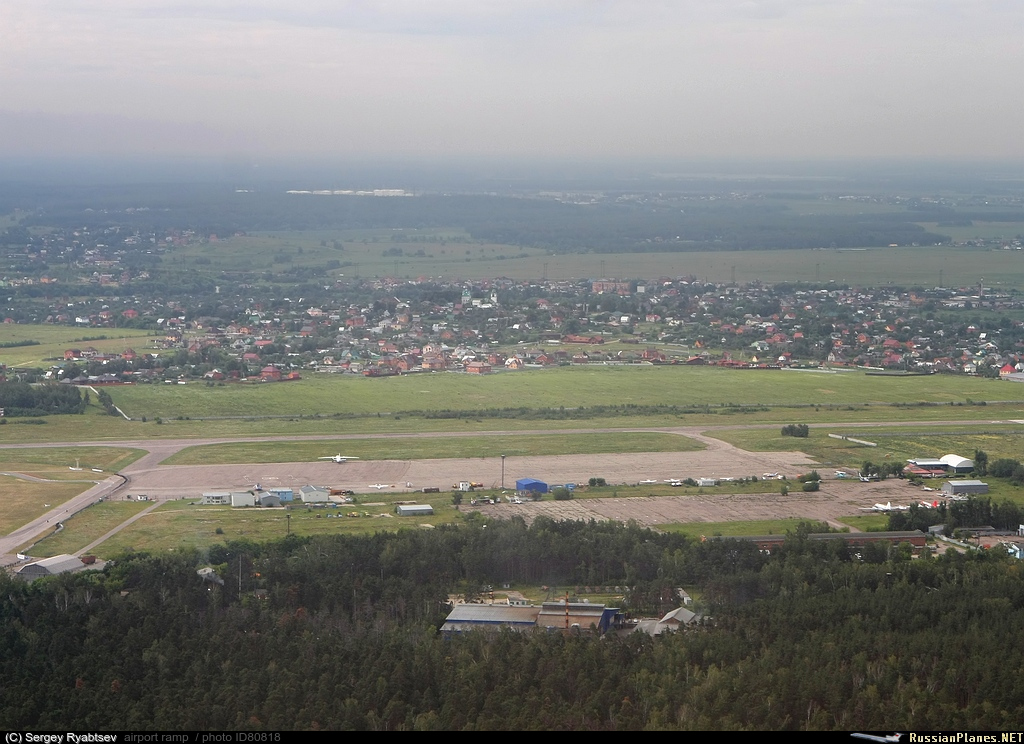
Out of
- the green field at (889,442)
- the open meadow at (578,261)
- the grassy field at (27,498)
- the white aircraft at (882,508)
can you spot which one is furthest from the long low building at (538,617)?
the open meadow at (578,261)

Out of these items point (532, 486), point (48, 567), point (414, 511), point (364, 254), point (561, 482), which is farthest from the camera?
point (364, 254)

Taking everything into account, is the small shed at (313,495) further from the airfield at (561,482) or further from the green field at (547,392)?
the green field at (547,392)

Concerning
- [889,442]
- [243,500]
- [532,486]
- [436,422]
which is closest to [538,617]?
[532,486]

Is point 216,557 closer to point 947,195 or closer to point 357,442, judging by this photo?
point 357,442

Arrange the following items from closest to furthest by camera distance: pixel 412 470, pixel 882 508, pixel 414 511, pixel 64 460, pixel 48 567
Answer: pixel 48 567 < pixel 414 511 < pixel 882 508 < pixel 412 470 < pixel 64 460

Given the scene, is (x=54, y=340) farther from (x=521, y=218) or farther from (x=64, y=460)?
(x=521, y=218)

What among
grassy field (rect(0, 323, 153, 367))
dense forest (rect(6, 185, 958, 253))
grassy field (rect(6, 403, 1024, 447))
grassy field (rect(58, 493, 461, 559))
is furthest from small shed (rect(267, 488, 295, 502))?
dense forest (rect(6, 185, 958, 253))

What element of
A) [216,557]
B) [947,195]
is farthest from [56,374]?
[947,195]
